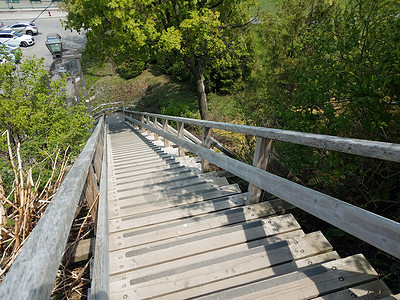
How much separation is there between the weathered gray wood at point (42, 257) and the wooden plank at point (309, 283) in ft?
3.88

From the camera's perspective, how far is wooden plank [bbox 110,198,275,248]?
7.89ft

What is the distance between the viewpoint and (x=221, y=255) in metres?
2.19

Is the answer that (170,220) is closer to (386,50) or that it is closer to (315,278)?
(315,278)

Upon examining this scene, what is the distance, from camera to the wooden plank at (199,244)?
212 centimetres

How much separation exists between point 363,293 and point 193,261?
4.29 ft

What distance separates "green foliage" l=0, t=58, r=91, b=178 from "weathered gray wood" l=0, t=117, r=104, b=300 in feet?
27.3

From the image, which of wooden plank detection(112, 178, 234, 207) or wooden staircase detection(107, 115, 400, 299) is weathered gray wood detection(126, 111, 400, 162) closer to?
wooden staircase detection(107, 115, 400, 299)

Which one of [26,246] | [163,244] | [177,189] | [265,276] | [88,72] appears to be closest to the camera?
[26,246]

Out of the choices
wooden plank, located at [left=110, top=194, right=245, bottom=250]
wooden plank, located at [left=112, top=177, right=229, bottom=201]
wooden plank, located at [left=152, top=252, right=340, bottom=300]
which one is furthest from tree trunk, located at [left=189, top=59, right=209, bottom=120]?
wooden plank, located at [left=152, top=252, right=340, bottom=300]

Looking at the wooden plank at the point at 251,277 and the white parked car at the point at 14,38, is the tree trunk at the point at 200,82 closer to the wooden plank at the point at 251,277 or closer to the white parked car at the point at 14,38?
the wooden plank at the point at 251,277

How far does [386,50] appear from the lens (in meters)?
2.65

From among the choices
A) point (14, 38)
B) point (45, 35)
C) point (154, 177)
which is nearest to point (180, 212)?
point (154, 177)

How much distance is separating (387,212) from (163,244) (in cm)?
260

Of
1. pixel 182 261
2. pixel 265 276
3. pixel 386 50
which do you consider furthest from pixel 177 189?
pixel 386 50
